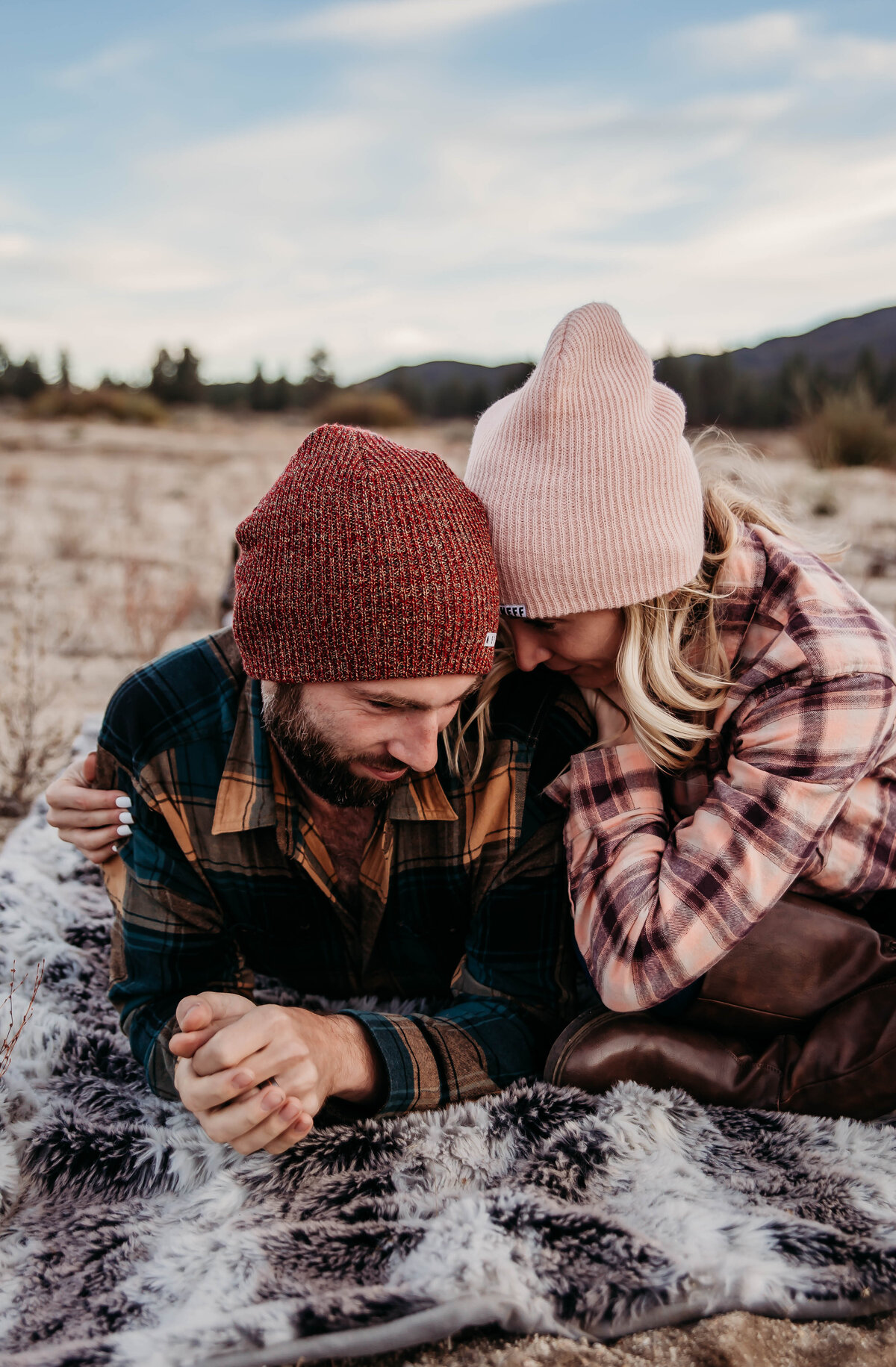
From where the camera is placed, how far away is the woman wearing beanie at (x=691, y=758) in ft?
6.36

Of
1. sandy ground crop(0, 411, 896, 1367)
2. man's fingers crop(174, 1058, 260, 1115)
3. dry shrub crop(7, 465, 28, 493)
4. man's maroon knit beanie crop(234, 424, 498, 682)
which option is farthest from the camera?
dry shrub crop(7, 465, 28, 493)

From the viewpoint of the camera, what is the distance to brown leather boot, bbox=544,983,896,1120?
2008 millimetres

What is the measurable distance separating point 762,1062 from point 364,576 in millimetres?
1324

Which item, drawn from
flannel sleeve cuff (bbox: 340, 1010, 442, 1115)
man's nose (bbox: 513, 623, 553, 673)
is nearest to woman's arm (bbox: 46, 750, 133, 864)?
flannel sleeve cuff (bbox: 340, 1010, 442, 1115)

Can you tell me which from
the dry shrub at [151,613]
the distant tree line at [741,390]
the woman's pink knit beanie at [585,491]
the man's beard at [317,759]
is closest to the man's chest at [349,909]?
the man's beard at [317,759]

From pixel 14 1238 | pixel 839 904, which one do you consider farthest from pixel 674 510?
pixel 14 1238

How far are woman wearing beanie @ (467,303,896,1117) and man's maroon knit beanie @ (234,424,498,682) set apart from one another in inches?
9.0

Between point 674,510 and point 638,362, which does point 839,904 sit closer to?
point 674,510

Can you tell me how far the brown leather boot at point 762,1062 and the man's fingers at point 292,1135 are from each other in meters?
0.59

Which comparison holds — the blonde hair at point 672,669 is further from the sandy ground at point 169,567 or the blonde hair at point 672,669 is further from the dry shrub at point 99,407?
the dry shrub at point 99,407

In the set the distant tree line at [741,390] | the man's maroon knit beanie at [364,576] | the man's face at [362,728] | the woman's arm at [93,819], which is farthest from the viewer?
the distant tree line at [741,390]

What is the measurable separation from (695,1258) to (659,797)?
88 cm

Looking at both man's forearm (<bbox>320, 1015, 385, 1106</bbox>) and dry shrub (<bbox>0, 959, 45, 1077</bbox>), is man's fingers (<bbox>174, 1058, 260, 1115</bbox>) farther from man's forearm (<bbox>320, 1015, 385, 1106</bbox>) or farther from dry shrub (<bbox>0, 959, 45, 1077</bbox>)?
dry shrub (<bbox>0, 959, 45, 1077</bbox>)

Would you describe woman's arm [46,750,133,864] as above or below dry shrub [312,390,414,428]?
below
